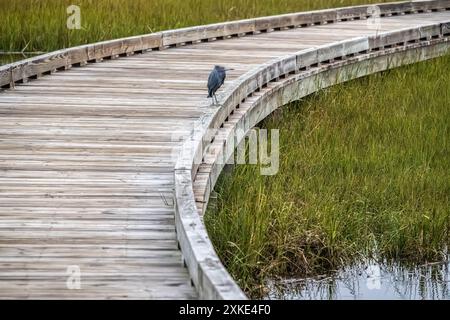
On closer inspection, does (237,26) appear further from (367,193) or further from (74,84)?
(367,193)

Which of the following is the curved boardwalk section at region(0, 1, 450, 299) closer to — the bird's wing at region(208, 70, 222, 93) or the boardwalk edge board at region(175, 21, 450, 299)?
the boardwalk edge board at region(175, 21, 450, 299)

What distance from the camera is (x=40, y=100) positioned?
37.1 ft

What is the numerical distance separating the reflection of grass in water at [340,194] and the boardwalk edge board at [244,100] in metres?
A: 0.30

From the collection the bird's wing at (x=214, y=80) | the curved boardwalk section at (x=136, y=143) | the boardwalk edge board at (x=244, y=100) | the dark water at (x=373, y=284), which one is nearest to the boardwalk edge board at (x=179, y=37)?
the curved boardwalk section at (x=136, y=143)

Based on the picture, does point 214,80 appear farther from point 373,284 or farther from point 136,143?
point 373,284

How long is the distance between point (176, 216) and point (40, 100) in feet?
14.7

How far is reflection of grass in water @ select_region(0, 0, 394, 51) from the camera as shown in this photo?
16281 mm

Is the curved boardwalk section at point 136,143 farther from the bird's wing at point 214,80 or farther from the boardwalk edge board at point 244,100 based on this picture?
the bird's wing at point 214,80

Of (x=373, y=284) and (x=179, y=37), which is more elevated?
(x=179, y=37)

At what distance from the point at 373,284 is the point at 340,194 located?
159 centimetres

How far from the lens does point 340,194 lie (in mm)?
9961

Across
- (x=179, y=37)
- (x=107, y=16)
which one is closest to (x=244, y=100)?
(x=179, y=37)

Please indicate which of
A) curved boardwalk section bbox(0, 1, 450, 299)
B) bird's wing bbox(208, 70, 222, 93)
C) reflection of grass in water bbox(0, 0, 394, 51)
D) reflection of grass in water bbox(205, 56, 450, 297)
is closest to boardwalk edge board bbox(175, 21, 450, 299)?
curved boardwalk section bbox(0, 1, 450, 299)

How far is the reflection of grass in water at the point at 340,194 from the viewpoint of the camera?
27.6 feet
